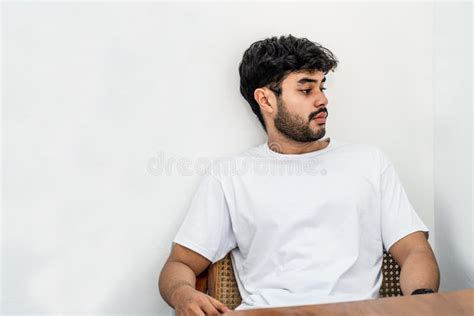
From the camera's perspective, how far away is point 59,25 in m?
A: 1.76

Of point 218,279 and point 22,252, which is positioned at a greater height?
point 22,252

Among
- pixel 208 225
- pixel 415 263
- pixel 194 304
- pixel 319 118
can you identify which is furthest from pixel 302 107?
pixel 194 304

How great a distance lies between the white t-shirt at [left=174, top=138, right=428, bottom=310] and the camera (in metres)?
1.59

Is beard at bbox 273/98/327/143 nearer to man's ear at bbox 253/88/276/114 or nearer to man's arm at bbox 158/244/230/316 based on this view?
man's ear at bbox 253/88/276/114

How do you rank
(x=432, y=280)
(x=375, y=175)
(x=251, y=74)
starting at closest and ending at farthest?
1. (x=432, y=280)
2. (x=375, y=175)
3. (x=251, y=74)

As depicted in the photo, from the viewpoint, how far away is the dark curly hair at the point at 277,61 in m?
1.75

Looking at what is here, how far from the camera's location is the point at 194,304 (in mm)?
1411

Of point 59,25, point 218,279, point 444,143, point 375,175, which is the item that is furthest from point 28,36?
point 444,143

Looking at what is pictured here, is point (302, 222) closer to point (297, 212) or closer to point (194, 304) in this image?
point (297, 212)

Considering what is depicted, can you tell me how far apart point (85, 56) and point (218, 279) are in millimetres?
796

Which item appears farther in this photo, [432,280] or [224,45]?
[224,45]

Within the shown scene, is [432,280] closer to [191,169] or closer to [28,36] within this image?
[191,169]

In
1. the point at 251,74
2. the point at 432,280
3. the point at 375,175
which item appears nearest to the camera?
the point at 432,280

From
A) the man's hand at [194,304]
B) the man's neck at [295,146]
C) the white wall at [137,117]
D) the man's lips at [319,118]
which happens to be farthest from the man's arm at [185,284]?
the man's lips at [319,118]
